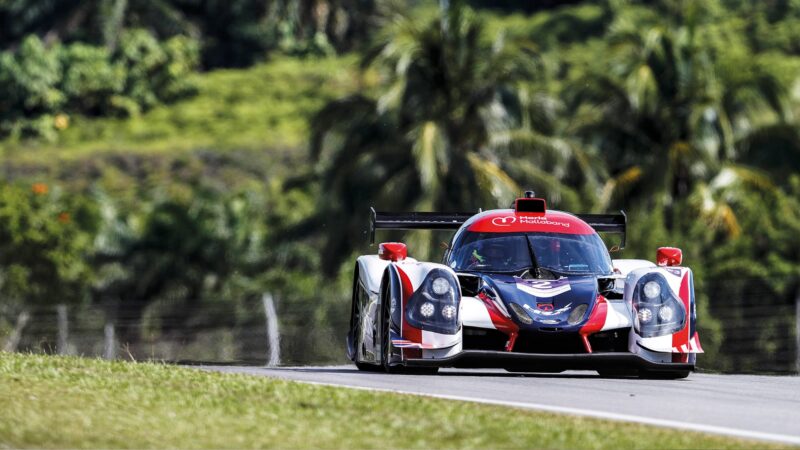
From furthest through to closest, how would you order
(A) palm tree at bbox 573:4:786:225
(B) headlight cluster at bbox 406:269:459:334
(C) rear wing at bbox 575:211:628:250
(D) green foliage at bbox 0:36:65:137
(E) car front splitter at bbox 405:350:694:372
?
(D) green foliage at bbox 0:36:65:137, (A) palm tree at bbox 573:4:786:225, (C) rear wing at bbox 575:211:628:250, (B) headlight cluster at bbox 406:269:459:334, (E) car front splitter at bbox 405:350:694:372

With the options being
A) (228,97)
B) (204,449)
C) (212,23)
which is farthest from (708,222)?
(212,23)

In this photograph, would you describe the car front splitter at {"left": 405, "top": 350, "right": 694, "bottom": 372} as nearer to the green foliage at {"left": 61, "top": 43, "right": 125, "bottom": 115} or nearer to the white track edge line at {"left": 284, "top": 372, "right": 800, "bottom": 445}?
the white track edge line at {"left": 284, "top": 372, "right": 800, "bottom": 445}

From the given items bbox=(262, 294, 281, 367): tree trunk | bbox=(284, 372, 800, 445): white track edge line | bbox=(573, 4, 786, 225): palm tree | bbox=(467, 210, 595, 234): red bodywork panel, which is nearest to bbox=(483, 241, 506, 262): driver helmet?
bbox=(467, 210, 595, 234): red bodywork panel

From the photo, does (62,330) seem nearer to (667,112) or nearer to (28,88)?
(667,112)

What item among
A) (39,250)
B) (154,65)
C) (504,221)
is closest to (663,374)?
(504,221)

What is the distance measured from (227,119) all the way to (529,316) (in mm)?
87371

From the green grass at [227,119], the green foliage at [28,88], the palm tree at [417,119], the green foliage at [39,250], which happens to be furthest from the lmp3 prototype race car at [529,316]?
the green foliage at [28,88]

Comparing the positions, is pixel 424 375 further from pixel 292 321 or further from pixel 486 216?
pixel 292 321

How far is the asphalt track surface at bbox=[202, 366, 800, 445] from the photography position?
10.2 metres

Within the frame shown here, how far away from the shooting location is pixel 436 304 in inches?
523

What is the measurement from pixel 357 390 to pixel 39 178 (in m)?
72.3

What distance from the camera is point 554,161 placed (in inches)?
1531

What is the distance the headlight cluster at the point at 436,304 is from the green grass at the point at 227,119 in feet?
233

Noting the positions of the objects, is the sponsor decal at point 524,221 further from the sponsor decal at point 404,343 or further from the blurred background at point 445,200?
the blurred background at point 445,200
